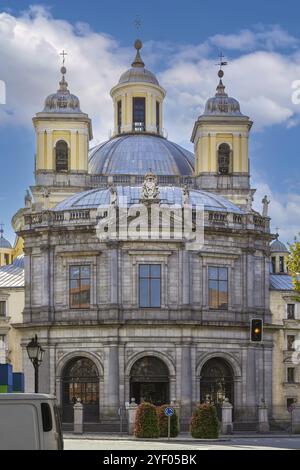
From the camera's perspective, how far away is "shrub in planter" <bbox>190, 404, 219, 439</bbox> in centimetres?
5528

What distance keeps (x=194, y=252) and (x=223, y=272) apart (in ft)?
9.18

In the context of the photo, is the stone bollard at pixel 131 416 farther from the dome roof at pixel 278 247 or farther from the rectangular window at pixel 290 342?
the dome roof at pixel 278 247

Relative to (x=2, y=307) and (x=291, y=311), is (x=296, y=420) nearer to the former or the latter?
(x=291, y=311)

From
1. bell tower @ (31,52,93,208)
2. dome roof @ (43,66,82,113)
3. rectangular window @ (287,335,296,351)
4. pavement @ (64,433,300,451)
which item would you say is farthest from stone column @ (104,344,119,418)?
dome roof @ (43,66,82,113)

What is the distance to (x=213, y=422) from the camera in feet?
183

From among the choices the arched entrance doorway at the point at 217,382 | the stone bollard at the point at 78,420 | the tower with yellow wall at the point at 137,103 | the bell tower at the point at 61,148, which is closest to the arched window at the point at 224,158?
the tower with yellow wall at the point at 137,103

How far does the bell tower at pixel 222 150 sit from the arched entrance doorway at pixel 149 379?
89.5ft

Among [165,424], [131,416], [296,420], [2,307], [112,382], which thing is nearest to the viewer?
[165,424]

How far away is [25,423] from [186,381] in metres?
47.8

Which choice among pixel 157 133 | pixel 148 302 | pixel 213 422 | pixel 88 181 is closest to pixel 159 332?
pixel 148 302

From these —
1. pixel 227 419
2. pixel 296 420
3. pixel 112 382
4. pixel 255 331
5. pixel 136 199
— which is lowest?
pixel 296 420

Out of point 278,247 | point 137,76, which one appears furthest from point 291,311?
point 137,76

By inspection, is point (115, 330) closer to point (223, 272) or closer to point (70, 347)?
point (70, 347)

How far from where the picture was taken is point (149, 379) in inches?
2724
